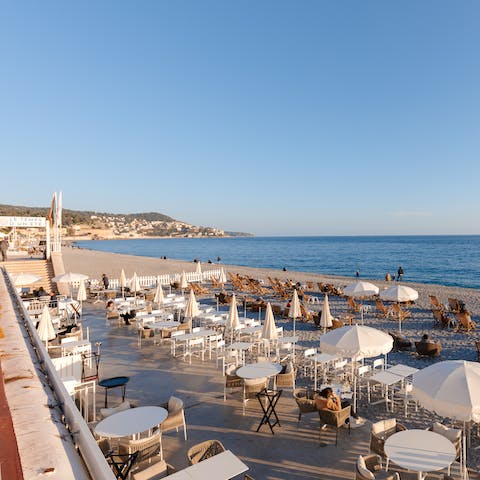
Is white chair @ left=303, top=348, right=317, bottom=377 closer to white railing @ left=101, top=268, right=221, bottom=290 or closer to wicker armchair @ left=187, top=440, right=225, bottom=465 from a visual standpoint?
wicker armchair @ left=187, top=440, right=225, bottom=465

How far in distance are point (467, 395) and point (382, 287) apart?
20676mm

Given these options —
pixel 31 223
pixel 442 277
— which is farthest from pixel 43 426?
pixel 442 277

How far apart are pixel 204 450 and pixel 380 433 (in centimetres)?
243

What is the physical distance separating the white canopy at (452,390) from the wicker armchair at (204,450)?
95.8 inches

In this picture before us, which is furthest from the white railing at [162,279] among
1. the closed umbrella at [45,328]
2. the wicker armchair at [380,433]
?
the wicker armchair at [380,433]

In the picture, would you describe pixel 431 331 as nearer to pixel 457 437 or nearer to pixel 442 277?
pixel 457 437

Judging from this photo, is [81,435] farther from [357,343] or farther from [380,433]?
[357,343]

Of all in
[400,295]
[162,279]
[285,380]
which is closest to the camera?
[285,380]

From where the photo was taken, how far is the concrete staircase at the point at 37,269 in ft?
60.1

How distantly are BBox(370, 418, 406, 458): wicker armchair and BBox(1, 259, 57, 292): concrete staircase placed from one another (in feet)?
57.2

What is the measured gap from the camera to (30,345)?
4.37 meters

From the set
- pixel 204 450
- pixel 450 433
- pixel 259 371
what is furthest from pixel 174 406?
pixel 450 433

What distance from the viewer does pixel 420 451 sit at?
12.9ft

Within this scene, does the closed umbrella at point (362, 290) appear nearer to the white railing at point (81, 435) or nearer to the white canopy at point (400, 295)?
the white canopy at point (400, 295)
